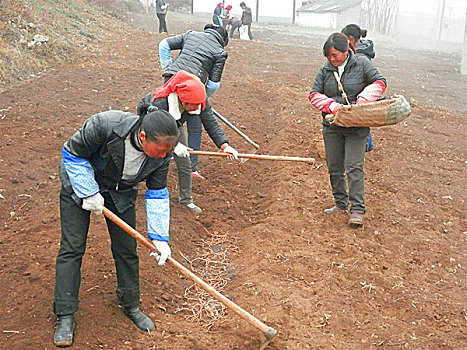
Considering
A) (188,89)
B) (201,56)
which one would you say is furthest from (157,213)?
(201,56)

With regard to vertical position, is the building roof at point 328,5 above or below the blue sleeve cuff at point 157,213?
above

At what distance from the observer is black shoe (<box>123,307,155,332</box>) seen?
12.8 feet

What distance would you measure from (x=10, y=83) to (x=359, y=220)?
7489 millimetres

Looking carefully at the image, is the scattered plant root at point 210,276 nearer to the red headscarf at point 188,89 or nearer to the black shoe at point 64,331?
the black shoe at point 64,331

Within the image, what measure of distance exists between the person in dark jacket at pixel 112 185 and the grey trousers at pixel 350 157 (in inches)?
99.4

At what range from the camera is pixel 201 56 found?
5977 mm

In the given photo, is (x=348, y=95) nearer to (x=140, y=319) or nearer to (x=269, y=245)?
(x=269, y=245)

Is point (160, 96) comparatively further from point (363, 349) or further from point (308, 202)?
point (363, 349)

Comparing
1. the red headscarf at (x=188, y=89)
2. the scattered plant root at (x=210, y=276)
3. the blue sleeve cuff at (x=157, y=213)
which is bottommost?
the scattered plant root at (x=210, y=276)

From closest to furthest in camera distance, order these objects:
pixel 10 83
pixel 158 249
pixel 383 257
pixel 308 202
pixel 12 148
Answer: pixel 158 249, pixel 383 257, pixel 308 202, pixel 12 148, pixel 10 83

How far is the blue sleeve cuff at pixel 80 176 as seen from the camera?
3.32 m

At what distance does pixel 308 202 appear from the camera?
6.47m

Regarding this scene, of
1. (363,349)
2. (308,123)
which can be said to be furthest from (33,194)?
(308,123)

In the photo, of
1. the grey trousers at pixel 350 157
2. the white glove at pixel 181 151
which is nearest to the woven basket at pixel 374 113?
the grey trousers at pixel 350 157
